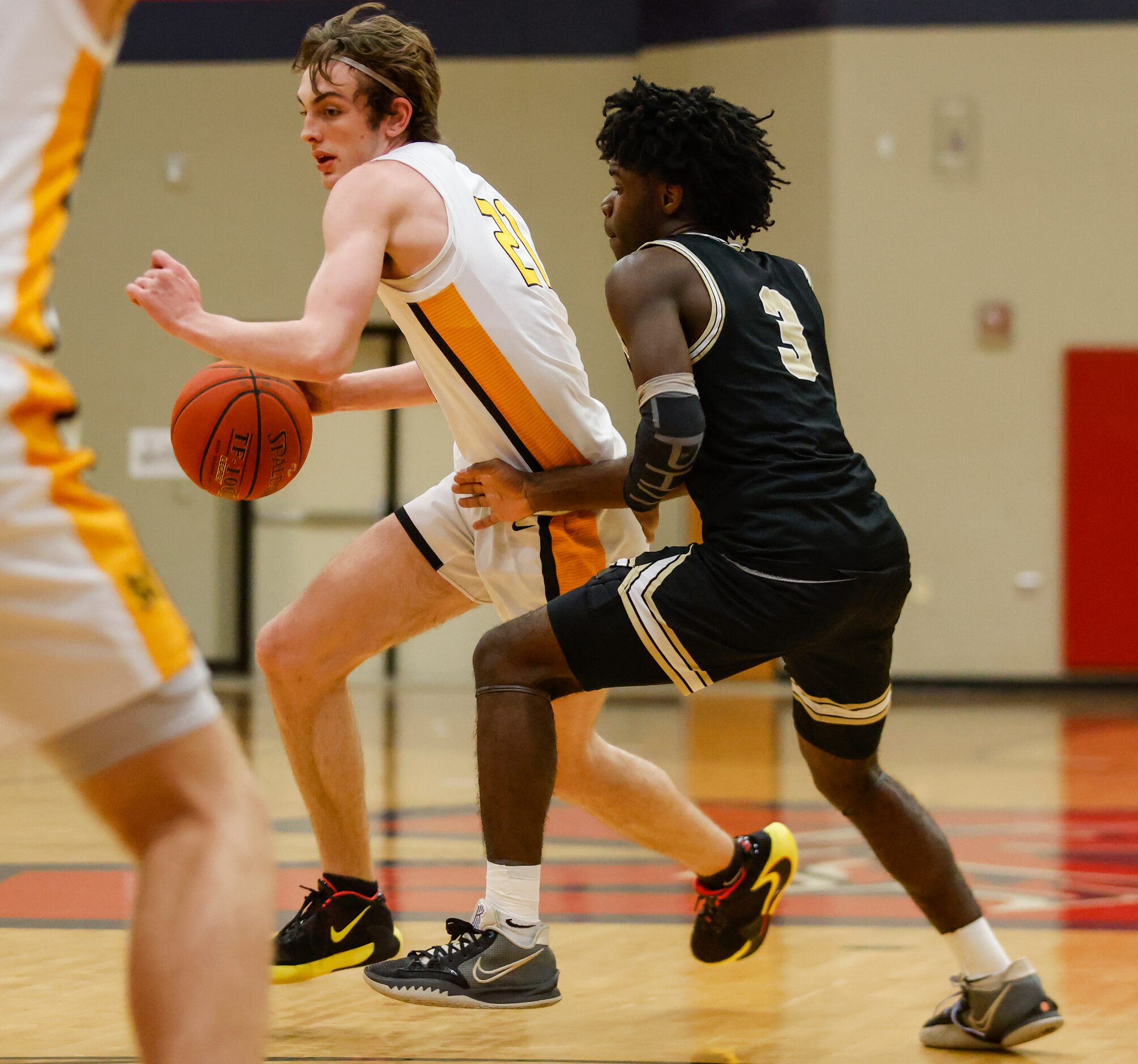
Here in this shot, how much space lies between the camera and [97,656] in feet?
4.92

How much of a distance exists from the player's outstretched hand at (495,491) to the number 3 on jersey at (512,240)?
38 centimetres

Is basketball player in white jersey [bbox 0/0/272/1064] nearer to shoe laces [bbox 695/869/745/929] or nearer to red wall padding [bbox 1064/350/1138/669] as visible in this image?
shoe laces [bbox 695/869/745/929]

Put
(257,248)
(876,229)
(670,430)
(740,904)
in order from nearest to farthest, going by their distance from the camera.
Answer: (670,430) < (740,904) < (876,229) < (257,248)

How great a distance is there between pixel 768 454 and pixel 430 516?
0.78 m

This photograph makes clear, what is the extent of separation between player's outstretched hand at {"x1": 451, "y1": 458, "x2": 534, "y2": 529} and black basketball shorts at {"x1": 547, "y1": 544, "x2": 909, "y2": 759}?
301mm

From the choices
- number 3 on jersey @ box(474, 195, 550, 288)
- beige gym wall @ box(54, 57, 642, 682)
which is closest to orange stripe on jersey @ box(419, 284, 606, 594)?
number 3 on jersey @ box(474, 195, 550, 288)

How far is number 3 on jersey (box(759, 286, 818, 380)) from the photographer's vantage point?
281cm

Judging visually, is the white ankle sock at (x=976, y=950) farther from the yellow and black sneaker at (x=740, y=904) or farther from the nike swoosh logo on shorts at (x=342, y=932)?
the nike swoosh logo on shorts at (x=342, y=932)

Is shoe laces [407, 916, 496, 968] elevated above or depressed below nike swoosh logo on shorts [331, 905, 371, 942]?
above

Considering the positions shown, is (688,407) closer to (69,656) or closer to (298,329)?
(298,329)

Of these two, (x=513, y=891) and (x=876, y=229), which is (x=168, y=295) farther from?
(x=876, y=229)

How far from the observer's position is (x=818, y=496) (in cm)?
275

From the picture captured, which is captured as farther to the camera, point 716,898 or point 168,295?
point 716,898

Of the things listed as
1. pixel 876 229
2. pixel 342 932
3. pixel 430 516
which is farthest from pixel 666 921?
pixel 876 229
